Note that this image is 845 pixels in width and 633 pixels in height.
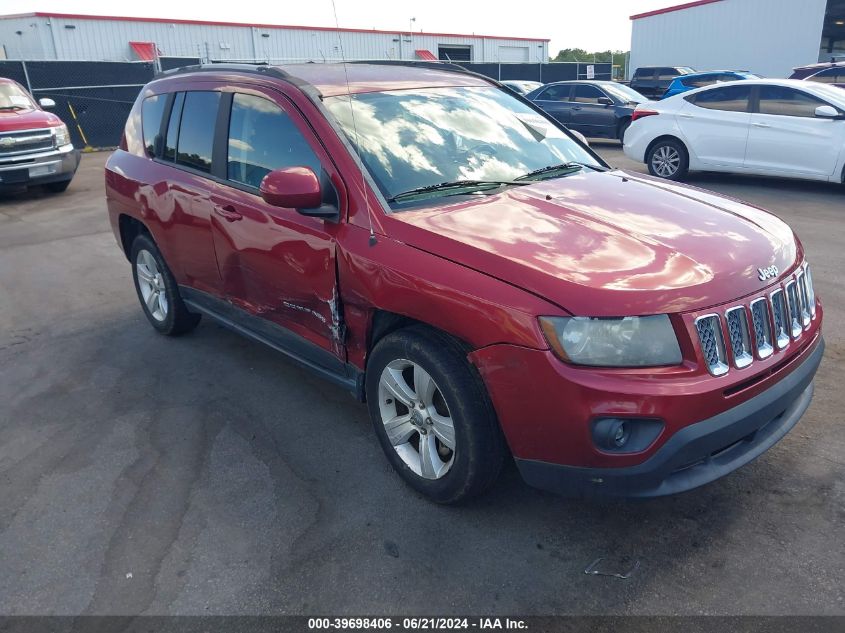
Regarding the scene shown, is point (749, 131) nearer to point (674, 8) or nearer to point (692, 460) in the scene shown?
point (692, 460)

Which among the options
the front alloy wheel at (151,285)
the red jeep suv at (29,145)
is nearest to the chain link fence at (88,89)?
the red jeep suv at (29,145)

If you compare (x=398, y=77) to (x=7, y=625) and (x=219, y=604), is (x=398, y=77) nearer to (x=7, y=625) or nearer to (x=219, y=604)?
(x=219, y=604)

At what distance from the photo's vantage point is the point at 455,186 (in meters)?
3.43

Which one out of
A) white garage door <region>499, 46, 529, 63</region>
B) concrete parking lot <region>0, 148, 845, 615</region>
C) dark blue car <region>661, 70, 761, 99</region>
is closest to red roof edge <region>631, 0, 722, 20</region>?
white garage door <region>499, 46, 529, 63</region>

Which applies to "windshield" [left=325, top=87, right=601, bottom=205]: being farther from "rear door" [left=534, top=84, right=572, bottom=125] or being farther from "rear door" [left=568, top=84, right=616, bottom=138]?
"rear door" [left=534, top=84, right=572, bottom=125]

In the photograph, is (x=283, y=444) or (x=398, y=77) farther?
(x=398, y=77)

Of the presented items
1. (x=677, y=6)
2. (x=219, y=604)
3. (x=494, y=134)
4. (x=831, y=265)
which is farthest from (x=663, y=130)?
(x=677, y=6)

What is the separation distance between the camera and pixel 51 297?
6.52 meters

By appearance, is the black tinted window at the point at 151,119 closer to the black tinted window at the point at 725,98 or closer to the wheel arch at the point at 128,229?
the wheel arch at the point at 128,229

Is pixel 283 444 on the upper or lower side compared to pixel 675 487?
lower

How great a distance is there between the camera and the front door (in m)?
3.42

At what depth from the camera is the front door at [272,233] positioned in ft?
11.2

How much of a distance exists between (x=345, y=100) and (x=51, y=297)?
4.33 metres

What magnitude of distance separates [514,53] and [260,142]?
42439 mm
